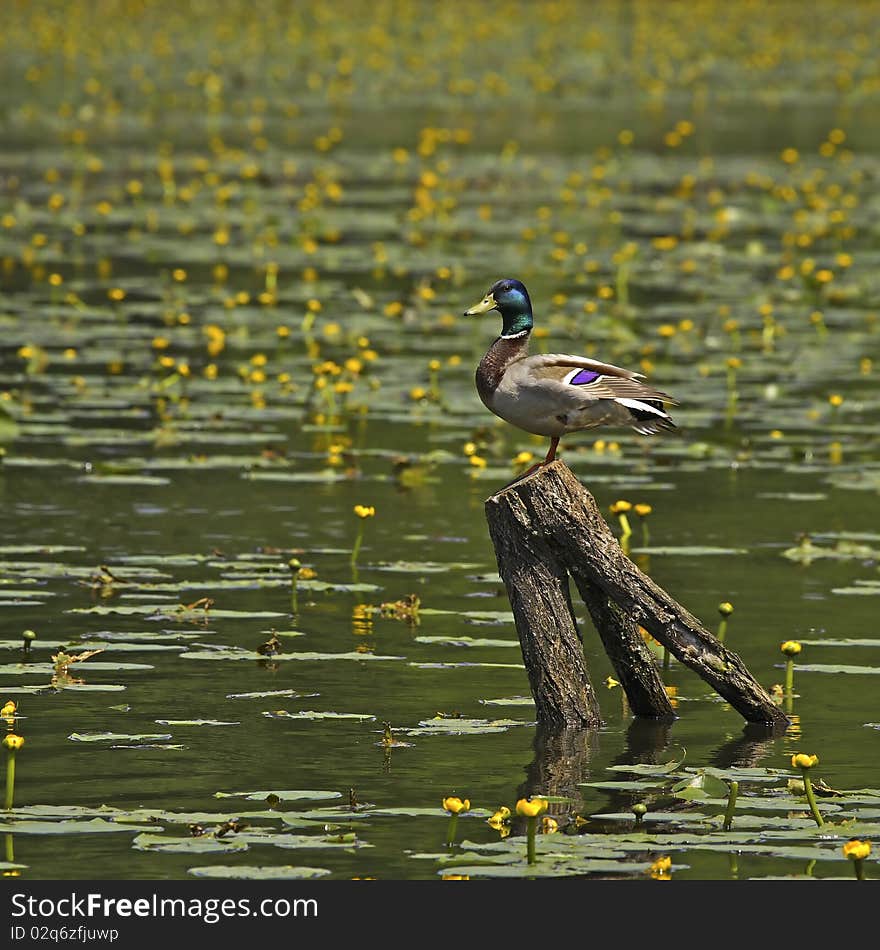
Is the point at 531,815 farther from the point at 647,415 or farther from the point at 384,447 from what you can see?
the point at 384,447

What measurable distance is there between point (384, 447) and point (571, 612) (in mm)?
6097

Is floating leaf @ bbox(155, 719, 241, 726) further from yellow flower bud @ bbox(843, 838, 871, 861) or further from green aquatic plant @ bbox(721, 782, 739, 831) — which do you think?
yellow flower bud @ bbox(843, 838, 871, 861)

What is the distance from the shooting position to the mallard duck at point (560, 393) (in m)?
9.59

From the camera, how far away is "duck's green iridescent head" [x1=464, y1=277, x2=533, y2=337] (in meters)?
9.96

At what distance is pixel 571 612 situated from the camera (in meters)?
9.75

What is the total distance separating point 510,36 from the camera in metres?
46.3

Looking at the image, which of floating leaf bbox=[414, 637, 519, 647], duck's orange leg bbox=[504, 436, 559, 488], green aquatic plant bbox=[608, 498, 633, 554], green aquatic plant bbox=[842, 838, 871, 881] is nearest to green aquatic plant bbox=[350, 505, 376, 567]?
floating leaf bbox=[414, 637, 519, 647]

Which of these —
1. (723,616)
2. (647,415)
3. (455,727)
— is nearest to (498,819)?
(455,727)

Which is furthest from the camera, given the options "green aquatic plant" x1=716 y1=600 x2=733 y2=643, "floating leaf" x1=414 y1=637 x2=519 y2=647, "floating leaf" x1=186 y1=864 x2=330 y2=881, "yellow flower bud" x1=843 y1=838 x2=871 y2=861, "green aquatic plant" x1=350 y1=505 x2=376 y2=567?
"green aquatic plant" x1=350 y1=505 x2=376 y2=567

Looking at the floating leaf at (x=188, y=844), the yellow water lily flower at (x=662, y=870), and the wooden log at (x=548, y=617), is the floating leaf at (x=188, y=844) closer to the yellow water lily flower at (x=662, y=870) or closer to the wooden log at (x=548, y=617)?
the yellow water lily flower at (x=662, y=870)

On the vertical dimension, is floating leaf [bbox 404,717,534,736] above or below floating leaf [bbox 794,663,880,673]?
below

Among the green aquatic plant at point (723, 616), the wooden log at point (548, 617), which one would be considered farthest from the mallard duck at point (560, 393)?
the green aquatic plant at point (723, 616)

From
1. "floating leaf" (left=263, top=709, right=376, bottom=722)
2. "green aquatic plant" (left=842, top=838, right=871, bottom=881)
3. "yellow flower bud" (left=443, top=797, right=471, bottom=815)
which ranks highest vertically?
"floating leaf" (left=263, top=709, right=376, bottom=722)

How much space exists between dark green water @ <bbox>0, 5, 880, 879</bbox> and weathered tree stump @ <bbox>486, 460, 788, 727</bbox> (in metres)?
0.20
